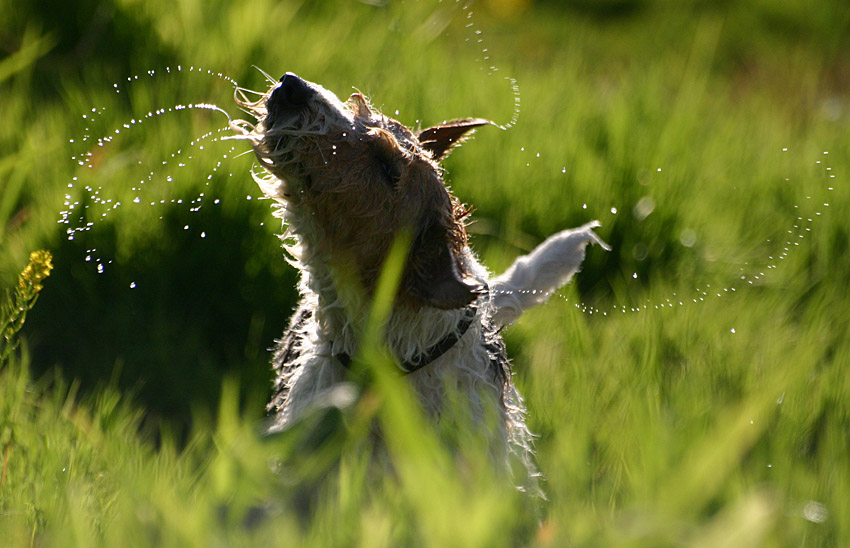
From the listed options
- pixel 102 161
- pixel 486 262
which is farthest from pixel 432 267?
pixel 102 161

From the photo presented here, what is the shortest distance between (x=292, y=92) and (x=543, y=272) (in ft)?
4.68

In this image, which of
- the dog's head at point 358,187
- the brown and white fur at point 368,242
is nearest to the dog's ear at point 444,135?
the brown and white fur at point 368,242

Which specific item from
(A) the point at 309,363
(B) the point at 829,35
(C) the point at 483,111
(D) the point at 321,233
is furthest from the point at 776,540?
(B) the point at 829,35

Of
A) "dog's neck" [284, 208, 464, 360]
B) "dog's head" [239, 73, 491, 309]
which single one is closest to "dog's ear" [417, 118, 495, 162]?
"dog's head" [239, 73, 491, 309]

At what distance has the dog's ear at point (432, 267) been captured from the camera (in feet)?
8.25

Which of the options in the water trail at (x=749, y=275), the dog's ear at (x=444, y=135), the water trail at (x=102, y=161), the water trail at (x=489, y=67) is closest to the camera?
the dog's ear at (x=444, y=135)

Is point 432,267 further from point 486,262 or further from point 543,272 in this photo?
point 486,262

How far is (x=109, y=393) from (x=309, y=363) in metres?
0.69

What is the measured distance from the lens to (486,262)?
4.11 m

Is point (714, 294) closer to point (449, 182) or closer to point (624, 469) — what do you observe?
point (449, 182)

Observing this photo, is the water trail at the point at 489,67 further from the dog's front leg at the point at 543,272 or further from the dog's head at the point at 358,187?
the dog's head at the point at 358,187

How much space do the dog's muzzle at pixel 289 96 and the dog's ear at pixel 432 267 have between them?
49cm

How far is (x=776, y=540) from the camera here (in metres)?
1.59

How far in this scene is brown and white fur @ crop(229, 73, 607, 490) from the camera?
2357 mm
